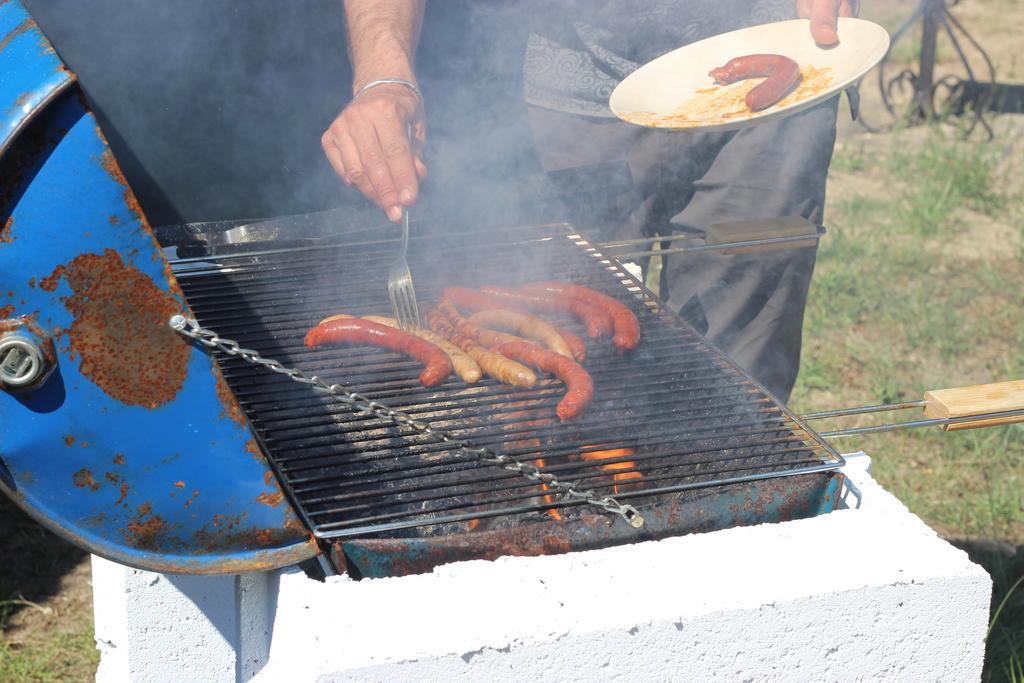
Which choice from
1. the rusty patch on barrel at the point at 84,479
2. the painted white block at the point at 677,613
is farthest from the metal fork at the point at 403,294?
the rusty patch on barrel at the point at 84,479

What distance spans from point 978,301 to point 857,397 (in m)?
1.51

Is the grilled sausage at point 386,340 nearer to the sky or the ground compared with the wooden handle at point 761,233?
nearer to the sky

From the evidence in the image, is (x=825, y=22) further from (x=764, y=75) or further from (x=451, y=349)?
(x=451, y=349)

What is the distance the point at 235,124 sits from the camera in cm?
446

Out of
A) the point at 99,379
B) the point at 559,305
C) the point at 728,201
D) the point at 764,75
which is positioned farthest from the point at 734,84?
the point at 99,379

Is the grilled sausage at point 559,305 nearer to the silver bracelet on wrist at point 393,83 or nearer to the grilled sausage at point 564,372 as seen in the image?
the grilled sausage at point 564,372

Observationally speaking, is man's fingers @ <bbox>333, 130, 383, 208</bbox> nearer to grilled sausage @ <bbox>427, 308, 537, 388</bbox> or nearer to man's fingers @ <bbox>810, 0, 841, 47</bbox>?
grilled sausage @ <bbox>427, 308, 537, 388</bbox>

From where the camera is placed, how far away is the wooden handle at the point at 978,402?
2488 mm

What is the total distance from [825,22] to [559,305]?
1.51 meters

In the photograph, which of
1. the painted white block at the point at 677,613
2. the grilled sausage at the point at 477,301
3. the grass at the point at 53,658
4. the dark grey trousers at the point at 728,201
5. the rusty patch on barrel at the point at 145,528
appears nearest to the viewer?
the painted white block at the point at 677,613

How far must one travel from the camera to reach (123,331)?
74.1 inches

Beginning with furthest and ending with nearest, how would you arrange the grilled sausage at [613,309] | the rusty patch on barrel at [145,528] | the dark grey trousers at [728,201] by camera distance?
the dark grey trousers at [728,201]
the grilled sausage at [613,309]
the rusty patch on barrel at [145,528]

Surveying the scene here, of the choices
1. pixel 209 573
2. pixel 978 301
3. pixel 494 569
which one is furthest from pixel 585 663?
pixel 978 301

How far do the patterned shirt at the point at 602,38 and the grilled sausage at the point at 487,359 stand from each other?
6.56 feet
